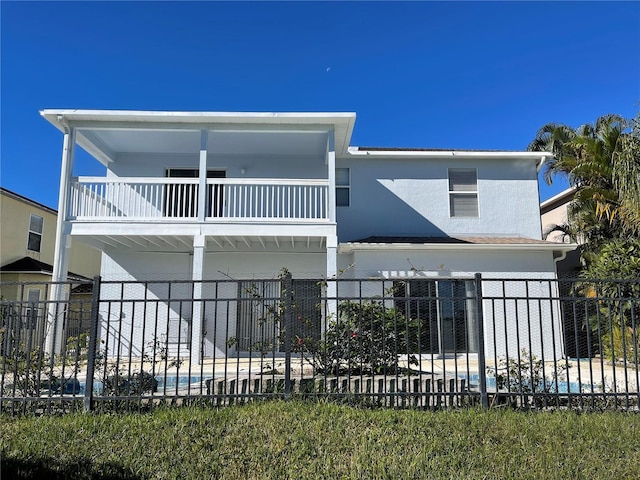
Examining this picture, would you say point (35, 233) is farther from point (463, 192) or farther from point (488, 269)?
point (488, 269)

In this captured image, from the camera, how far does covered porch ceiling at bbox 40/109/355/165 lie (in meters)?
11.3

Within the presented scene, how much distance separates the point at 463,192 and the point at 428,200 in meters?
1.14

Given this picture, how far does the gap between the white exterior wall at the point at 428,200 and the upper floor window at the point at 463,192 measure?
15 centimetres

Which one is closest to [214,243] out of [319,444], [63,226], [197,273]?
[197,273]

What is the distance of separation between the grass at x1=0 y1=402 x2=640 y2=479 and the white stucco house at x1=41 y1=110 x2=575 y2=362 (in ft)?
20.0

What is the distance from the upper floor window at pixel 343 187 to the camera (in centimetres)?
1389

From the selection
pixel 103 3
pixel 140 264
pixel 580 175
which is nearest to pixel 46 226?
pixel 140 264

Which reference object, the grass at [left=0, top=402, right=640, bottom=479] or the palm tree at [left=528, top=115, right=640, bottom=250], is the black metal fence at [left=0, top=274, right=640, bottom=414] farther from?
the palm tree at [left=528, top=115, right=640, bottom=250]

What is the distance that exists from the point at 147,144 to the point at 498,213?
34.2 ft

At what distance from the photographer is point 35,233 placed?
18312mm

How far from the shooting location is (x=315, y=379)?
5895 millimetres

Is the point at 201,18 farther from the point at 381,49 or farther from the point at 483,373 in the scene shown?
the point at 483,373

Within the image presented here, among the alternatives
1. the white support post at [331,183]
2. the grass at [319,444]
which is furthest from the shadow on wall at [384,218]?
the grass at [319,444]

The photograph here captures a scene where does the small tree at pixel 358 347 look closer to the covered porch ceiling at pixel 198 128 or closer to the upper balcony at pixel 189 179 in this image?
the upper balcony at pixel 189 179
